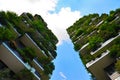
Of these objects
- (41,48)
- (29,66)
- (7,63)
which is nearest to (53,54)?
(41,48)

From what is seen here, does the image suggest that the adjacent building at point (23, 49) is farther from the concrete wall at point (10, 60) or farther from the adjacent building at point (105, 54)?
the adjacent building at point (105, 54)

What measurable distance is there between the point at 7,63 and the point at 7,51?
129cm

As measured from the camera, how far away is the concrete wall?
29297 millimetres

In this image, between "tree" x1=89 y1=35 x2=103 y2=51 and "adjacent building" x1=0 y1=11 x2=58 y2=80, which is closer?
"adjacent building" x1=0 y1=11 x2=58 y2=80

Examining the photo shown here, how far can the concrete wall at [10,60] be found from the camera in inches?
1153

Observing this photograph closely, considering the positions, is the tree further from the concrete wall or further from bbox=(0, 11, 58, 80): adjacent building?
the concrete wall

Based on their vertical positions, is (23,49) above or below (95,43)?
above

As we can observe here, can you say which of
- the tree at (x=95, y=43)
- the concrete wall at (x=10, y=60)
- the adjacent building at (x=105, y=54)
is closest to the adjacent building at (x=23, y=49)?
the concrete wall at (x=10, y=60)

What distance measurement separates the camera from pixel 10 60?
29.9 metres

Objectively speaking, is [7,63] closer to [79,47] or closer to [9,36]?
[9,36]

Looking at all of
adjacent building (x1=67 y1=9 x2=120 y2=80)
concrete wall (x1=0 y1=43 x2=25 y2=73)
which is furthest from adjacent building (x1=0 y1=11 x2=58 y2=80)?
adjacent building (x1=67 y1=9 x2=120 y2=80)

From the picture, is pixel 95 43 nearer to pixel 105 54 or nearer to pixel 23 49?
pixel 105 54

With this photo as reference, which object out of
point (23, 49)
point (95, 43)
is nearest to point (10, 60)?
point (23, 49)

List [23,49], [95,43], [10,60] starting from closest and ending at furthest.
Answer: [10,60] → [23,49] → [95,43]
